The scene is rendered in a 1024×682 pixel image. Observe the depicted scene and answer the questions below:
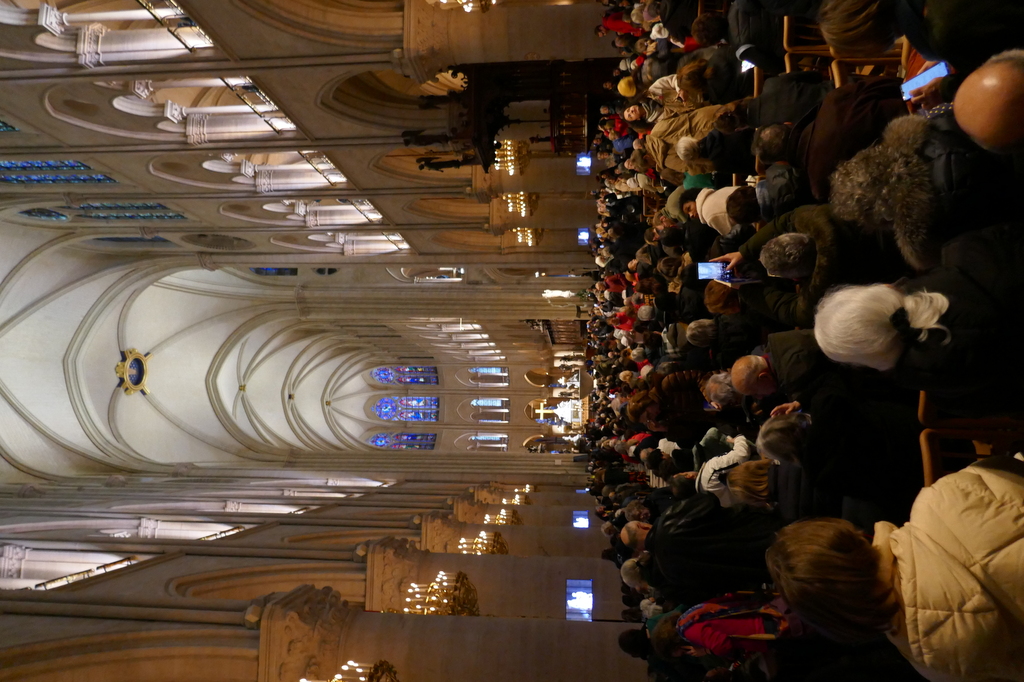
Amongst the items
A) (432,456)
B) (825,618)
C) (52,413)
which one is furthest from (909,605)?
(432,456)

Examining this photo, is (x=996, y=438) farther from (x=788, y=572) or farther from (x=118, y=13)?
(x=118, y=13)

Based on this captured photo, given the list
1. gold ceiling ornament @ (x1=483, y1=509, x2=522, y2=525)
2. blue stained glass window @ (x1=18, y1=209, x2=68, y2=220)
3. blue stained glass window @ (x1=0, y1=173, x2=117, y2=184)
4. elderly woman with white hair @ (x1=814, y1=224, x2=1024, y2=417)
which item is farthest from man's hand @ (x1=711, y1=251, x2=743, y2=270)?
blue stained glass window @ (x1=18, y1=209, x2=68, y2=220)

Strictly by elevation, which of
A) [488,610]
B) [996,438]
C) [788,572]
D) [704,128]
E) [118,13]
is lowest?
[488,610]

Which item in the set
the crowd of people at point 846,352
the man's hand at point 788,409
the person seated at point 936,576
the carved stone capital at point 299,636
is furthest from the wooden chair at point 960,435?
the carved stone capital at point 299,636

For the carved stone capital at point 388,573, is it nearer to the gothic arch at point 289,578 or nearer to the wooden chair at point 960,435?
the gothic arch at point 289,578

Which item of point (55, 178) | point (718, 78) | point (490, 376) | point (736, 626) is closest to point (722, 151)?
point (718, 78)

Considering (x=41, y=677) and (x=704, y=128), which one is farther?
(x=704, y=128)

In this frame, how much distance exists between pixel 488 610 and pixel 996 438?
230 inches

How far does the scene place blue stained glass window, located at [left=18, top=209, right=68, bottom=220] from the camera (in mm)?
12430

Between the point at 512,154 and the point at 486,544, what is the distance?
6.05 m

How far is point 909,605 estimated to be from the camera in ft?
5.78

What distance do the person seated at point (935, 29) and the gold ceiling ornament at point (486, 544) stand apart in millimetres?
8197

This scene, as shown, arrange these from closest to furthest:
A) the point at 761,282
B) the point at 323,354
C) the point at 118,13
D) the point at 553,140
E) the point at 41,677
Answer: the point at 761,282 < the point at 41,677 < the point at 118,13 < the point at 553,140 < the point at 323,354

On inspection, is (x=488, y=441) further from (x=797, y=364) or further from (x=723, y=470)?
(x=797, y=364)
